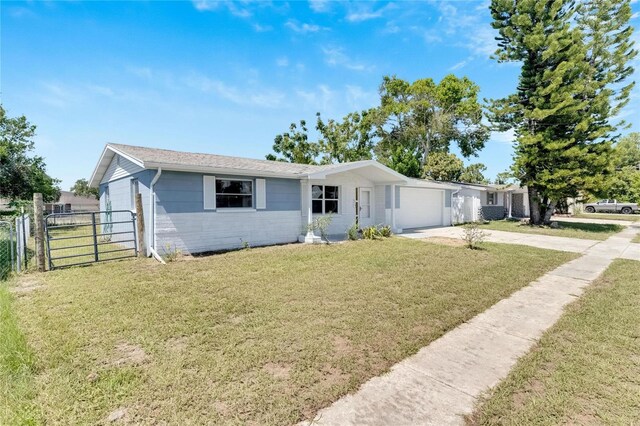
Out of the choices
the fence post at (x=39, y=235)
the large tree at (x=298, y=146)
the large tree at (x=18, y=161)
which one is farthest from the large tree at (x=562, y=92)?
the large tree at (x=18, y=161)

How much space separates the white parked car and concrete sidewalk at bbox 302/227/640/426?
126 ft

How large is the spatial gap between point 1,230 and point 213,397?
9.05m

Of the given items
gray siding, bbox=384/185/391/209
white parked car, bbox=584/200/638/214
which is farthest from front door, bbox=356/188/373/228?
white parked car, bbox=584/200/638/214

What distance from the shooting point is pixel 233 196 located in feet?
34.4

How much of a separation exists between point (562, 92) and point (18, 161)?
35.2 metres

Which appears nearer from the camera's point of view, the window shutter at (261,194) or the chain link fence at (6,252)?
the chain link fence at (6,252)

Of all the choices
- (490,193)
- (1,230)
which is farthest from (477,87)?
(1,230)

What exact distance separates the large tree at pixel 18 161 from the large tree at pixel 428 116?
29.0 meters

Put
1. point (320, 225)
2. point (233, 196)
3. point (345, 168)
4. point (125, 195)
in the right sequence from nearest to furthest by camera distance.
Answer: point (233, 196)
point (125, 195)
point (320, 225)
point (345, 168)

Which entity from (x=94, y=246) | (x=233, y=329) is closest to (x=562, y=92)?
(x=233, y=329)

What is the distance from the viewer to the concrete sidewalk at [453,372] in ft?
8.45

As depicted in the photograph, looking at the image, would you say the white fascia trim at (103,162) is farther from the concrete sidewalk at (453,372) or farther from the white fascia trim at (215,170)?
the concrete sidewalk at (453,372)

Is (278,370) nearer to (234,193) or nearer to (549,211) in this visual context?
(234,193)

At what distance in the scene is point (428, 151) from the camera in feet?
104
